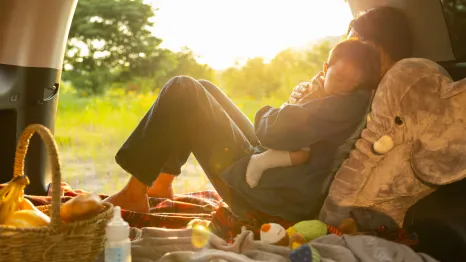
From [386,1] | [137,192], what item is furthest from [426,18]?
[137,192]

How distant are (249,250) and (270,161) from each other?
10.8 inches

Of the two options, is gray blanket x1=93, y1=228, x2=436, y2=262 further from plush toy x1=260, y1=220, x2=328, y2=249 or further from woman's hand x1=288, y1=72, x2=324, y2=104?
woman's hand x1=288, y1=72, x2=324, y2=104

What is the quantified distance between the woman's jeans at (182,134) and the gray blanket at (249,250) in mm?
239

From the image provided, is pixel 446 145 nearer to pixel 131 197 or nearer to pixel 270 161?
pixel 270 161

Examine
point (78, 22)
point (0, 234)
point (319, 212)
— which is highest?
point (78, 22)

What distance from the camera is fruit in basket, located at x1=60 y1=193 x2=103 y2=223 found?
4.39 ft

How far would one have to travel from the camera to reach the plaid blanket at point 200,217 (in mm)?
1666

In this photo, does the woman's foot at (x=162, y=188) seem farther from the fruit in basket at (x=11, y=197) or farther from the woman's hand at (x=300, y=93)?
the fruit in basket at (x=11, y=197)

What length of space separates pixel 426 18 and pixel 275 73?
154 inches

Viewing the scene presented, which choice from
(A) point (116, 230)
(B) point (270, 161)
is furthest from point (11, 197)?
(B) point (270, 161)

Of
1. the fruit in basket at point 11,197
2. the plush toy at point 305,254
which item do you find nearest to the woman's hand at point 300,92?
the plush toy at point 305,254

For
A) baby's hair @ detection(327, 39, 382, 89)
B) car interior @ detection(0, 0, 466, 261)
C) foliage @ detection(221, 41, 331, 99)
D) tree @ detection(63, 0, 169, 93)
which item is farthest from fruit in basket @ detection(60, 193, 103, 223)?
tree @ detection(63, 0, 169, 93)

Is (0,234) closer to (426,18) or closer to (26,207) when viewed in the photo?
(26,207)

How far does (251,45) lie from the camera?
5016 millimetres
